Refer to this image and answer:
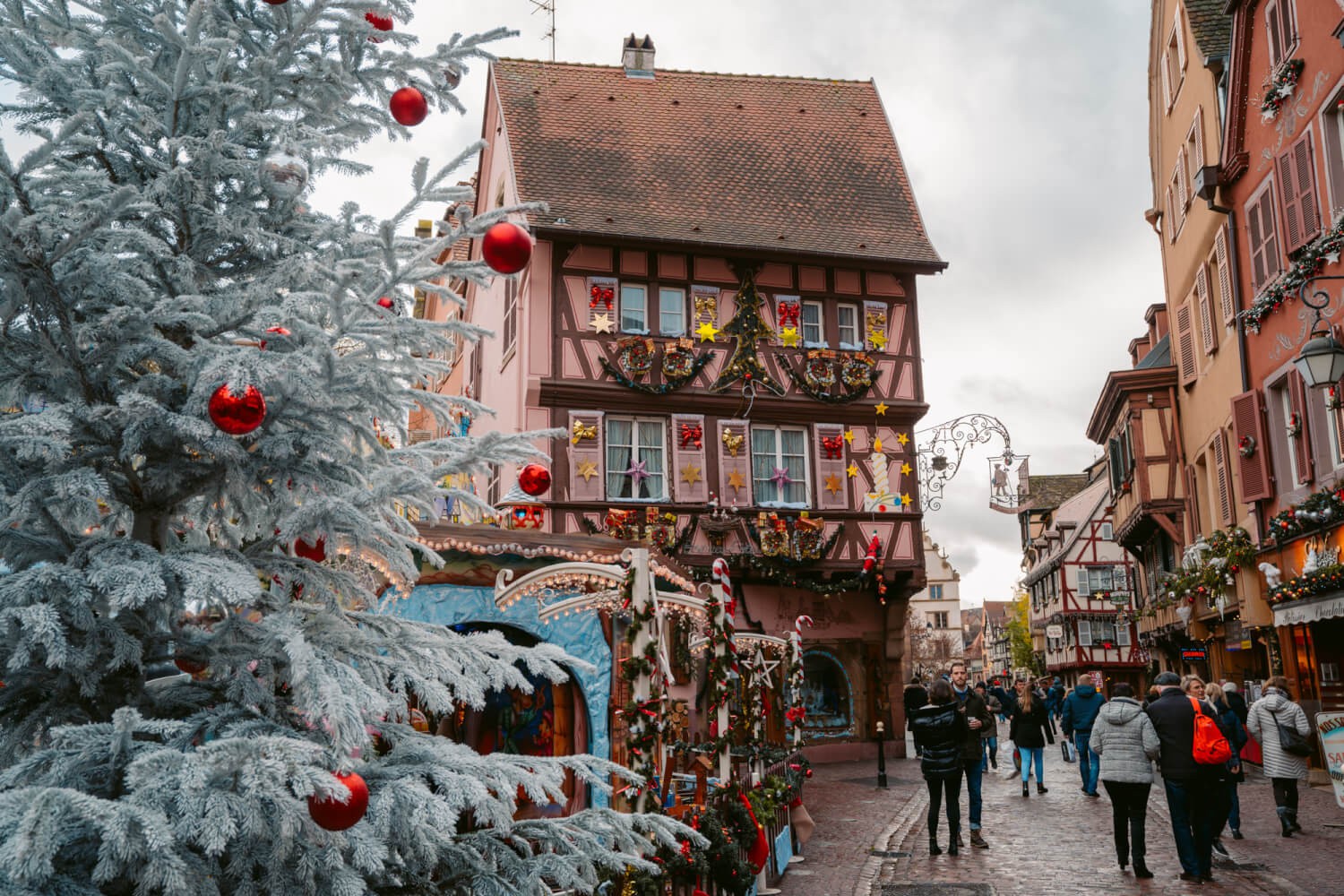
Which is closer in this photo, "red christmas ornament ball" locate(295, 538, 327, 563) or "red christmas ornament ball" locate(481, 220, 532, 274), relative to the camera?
"red christmas ornament ball" locate(481, 220, 532, 274)

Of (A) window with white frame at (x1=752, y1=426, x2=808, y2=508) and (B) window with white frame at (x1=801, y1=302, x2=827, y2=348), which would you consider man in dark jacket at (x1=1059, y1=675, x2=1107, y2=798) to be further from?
(B) window with white frame at (x1=801, y1=302, x2=827, y2=348)

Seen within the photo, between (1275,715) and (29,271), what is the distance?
11455 mm

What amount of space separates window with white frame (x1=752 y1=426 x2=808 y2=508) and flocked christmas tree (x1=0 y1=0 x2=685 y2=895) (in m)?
18.8

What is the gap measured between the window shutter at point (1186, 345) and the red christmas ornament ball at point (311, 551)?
856 inches

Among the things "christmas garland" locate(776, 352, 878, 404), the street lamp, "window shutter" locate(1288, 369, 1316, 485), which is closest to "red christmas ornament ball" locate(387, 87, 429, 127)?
the street lamp

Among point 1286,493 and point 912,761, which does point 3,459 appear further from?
point 912,761

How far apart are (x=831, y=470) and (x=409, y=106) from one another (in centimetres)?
1945

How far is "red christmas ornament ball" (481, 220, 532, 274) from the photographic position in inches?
166

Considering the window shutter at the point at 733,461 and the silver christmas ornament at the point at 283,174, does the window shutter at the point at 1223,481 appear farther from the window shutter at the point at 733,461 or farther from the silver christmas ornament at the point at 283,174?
the silver christmas ornament at the point at 283,174

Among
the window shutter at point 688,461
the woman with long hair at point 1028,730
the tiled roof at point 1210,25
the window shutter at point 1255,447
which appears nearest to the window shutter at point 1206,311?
the window shutter at point 1255,447

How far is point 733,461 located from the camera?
2308 cm

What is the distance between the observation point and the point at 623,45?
93.7ft

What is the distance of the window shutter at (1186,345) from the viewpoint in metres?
23.3

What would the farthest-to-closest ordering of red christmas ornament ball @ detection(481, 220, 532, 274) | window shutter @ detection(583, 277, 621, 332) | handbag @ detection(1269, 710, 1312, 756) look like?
window shutter @ detection(583, 277, 621, 332) < handbag @ detection(1269, 710, 1312, 756) < red christmas ornament ball @ detection(481, 220, 532, 274)
